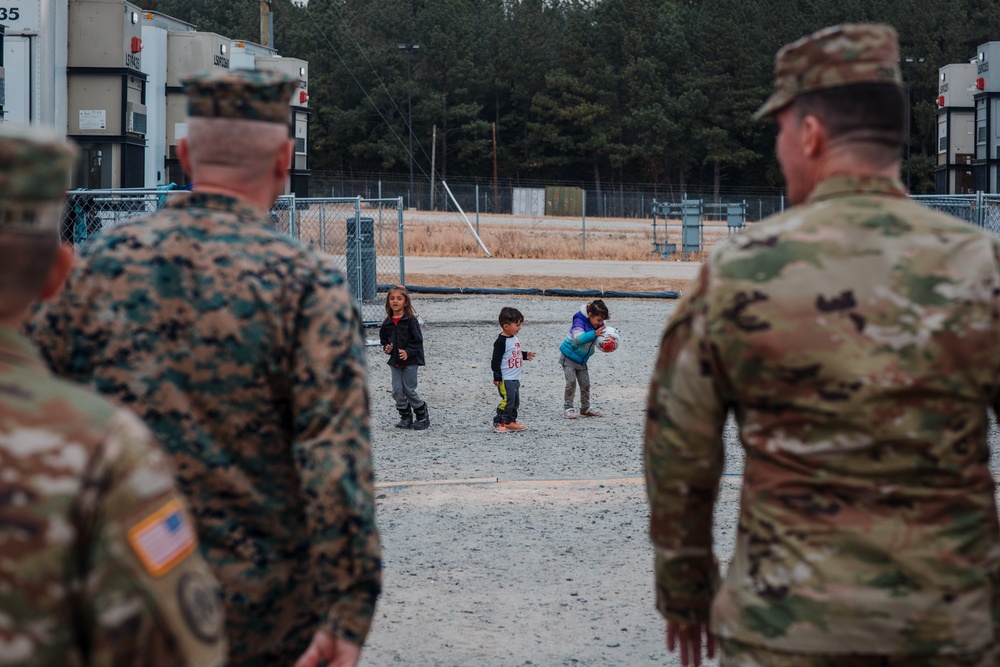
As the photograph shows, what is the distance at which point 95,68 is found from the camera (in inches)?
682

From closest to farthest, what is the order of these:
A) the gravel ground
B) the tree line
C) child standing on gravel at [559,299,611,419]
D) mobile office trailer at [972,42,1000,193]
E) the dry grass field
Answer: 1. the gravel ground
2. child standing on gravel at [559,299,611,419]
3. mobile office trailer at [972,42,1000,193]
4. the dry grass field
5. the tree line

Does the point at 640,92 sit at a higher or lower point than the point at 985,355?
higher

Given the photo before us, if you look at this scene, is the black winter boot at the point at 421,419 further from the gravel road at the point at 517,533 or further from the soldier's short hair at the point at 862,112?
the soldier's short hair at the point at 862,112

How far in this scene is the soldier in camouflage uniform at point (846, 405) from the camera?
2.48 meters

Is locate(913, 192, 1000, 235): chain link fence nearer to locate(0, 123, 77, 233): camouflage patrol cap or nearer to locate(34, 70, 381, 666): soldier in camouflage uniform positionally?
locate(34, 70, 381, 666): soldier in camouflage uniform

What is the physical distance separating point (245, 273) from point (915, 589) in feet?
5.02

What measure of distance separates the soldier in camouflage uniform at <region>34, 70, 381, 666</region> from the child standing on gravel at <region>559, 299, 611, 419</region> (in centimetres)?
881

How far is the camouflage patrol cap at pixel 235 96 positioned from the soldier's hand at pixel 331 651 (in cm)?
116

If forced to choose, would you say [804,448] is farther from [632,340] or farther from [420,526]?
[632,340]

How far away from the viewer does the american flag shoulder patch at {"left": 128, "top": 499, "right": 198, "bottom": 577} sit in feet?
5.07

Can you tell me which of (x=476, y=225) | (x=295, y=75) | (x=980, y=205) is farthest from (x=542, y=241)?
(x=980, y=205)

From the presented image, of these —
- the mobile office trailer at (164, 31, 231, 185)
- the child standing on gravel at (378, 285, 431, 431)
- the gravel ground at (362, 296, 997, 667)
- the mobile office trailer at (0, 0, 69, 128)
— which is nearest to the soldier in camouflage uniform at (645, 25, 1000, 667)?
the gravel ground at (362, 296, 997, 667)

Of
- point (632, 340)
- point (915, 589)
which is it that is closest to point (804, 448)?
point (915, 589)

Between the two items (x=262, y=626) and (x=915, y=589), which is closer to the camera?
→ (x=915, y=589)
